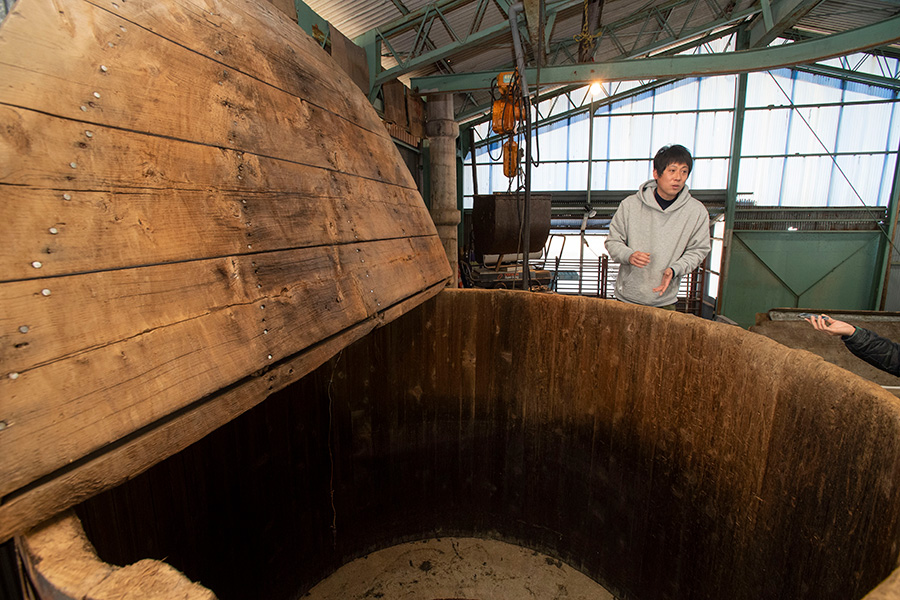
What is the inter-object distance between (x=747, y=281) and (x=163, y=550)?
440 inches

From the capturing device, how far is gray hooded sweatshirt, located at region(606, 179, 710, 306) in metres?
2.44

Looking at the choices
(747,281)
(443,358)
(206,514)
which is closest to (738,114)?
(747,281)

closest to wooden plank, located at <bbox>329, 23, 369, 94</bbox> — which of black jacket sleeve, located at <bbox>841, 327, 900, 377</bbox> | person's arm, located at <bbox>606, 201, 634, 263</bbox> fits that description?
person's arm, located at <bbox>606, 201, 634, 263</bbox>

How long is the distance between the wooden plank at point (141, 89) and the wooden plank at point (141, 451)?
534mm

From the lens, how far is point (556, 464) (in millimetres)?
2580

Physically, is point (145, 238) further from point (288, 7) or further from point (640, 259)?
point (288, 7)

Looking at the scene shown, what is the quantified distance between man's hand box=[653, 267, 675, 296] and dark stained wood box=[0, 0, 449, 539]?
173cm

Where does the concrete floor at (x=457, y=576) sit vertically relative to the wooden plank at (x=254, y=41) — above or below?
below

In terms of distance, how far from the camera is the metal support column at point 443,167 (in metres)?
7.62

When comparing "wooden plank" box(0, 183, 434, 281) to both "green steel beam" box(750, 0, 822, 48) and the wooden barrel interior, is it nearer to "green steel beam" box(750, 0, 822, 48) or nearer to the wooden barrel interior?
the wooden barrel interior

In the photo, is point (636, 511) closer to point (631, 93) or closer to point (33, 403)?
point (33, 403)

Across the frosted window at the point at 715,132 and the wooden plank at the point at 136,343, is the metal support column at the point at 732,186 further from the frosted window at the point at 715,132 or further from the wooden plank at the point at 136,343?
the wooden plank at the point at 136,343

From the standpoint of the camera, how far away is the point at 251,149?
111cm

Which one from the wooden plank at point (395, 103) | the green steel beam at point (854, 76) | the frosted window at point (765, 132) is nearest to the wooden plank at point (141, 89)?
the wooden plank at point (395, 103)
